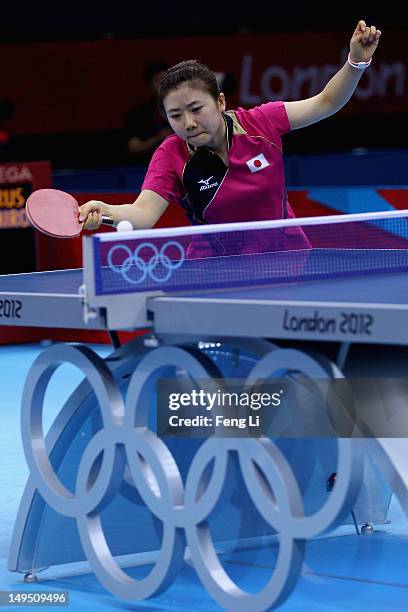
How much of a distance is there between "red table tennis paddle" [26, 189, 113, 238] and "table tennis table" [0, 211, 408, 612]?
14cm

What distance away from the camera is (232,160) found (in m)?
4.64

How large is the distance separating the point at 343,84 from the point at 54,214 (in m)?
1.02

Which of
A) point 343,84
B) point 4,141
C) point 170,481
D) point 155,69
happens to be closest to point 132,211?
point 343,84

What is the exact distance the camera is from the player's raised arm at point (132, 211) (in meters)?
4.36

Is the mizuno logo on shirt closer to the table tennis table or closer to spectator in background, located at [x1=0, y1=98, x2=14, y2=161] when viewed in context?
the table tennis table

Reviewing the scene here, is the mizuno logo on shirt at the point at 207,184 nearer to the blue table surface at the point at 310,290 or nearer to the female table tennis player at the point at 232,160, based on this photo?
the female table tennis player at the point at 232,160

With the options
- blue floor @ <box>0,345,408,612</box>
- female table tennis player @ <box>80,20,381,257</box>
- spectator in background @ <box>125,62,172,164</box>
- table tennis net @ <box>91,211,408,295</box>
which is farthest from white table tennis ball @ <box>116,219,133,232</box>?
spectator in background @ <box>125,62,172,164</box>

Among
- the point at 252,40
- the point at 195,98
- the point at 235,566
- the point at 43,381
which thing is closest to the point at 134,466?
the point at 43,381

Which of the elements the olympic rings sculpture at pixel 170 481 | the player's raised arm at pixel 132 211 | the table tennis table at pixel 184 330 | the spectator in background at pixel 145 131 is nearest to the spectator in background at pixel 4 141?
the spectator in background at pixel 145 131

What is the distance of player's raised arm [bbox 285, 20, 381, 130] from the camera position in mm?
4547

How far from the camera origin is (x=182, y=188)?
4734mm

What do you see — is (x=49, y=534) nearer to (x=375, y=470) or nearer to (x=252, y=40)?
(x=375, y=470)

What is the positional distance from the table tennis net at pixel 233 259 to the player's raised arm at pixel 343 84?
366 mm

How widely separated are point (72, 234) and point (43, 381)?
44 cm
